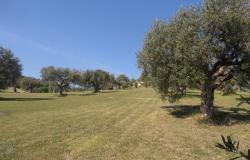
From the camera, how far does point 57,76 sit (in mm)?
93562

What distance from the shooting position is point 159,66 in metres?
28.6

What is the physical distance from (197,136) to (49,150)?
9.95m

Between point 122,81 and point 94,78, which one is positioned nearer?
point 94,78

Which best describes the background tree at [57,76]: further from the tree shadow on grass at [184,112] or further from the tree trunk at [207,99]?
the tree trunk at [207,99]

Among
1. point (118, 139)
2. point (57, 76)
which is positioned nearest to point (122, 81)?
point (57, 76)

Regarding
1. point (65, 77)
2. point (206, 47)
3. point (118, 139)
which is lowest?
point (118, 139)

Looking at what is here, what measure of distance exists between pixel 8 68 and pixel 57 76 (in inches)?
1177

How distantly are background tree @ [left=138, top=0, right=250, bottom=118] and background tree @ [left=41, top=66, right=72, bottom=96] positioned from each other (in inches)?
2639

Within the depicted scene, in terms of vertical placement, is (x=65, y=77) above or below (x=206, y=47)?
above

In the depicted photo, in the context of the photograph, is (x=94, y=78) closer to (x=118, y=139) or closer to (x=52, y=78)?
(x=52, y=78)

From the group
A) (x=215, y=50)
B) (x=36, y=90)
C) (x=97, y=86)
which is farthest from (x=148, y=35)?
(x=36, y=90)

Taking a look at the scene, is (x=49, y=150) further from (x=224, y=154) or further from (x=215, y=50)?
(x=215, y=50)

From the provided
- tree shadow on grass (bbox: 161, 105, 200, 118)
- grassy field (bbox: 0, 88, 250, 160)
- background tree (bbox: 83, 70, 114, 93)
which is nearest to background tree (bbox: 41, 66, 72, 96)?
background tree (bbox: 83, 70, 114, 93)

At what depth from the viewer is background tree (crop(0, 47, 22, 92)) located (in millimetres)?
63050
